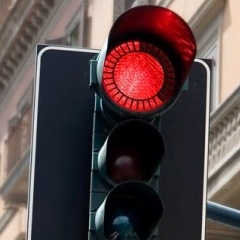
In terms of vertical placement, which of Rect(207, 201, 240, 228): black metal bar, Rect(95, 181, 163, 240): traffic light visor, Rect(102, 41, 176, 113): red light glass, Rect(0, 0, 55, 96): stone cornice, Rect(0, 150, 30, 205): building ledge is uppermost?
Rect(102, 41, 176, 113): red light glass

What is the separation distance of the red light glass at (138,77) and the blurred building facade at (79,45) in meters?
10.2

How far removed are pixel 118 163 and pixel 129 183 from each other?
0.11 meters

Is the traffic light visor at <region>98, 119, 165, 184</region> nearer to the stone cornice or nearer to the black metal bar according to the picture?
the black metal bar

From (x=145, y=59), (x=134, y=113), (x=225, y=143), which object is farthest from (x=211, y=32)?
(x=134, y=113)

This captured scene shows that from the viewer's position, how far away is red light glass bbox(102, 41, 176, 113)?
414cm

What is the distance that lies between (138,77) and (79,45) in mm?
19560

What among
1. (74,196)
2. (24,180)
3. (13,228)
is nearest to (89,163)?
(74,196)

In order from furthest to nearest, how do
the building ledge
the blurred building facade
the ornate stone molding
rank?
1. the building ledge
2. the blurred building facade
3. the ornate stone molding

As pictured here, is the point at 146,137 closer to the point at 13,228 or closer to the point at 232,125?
the point at 232,125

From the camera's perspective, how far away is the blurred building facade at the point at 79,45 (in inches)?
593

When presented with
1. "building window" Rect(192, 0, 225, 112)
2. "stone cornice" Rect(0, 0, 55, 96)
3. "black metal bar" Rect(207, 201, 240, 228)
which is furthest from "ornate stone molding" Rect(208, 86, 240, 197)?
"stone cornice" Rect(0, 0, 55, 96)

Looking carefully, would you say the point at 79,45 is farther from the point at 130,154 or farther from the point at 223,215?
the point at 130,154

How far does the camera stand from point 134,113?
4.11m

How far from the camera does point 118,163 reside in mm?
4211
